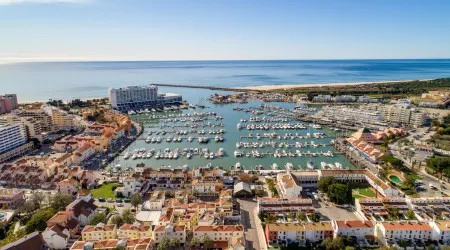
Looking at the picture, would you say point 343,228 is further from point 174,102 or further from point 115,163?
point 174,102

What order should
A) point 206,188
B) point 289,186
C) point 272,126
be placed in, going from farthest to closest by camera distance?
point 272,126 < point 206,188 < point 289,186

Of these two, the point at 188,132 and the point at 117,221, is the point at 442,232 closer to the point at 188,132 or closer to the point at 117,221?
the point at 117,221

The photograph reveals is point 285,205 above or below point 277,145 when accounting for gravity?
below

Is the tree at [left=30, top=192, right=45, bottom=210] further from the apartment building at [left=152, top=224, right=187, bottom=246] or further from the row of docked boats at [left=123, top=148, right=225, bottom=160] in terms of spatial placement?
the row of docked boats at [left=123, top=148, right=225, bottom=160]

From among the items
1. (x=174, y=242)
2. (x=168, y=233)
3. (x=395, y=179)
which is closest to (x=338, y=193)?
(x=395, y=179)

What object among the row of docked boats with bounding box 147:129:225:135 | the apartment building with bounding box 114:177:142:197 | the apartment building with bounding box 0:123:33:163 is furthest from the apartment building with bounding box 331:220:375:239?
the apartment building with bounding box 0:123:33:163

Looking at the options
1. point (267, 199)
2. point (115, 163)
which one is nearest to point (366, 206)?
point (267, 199)
